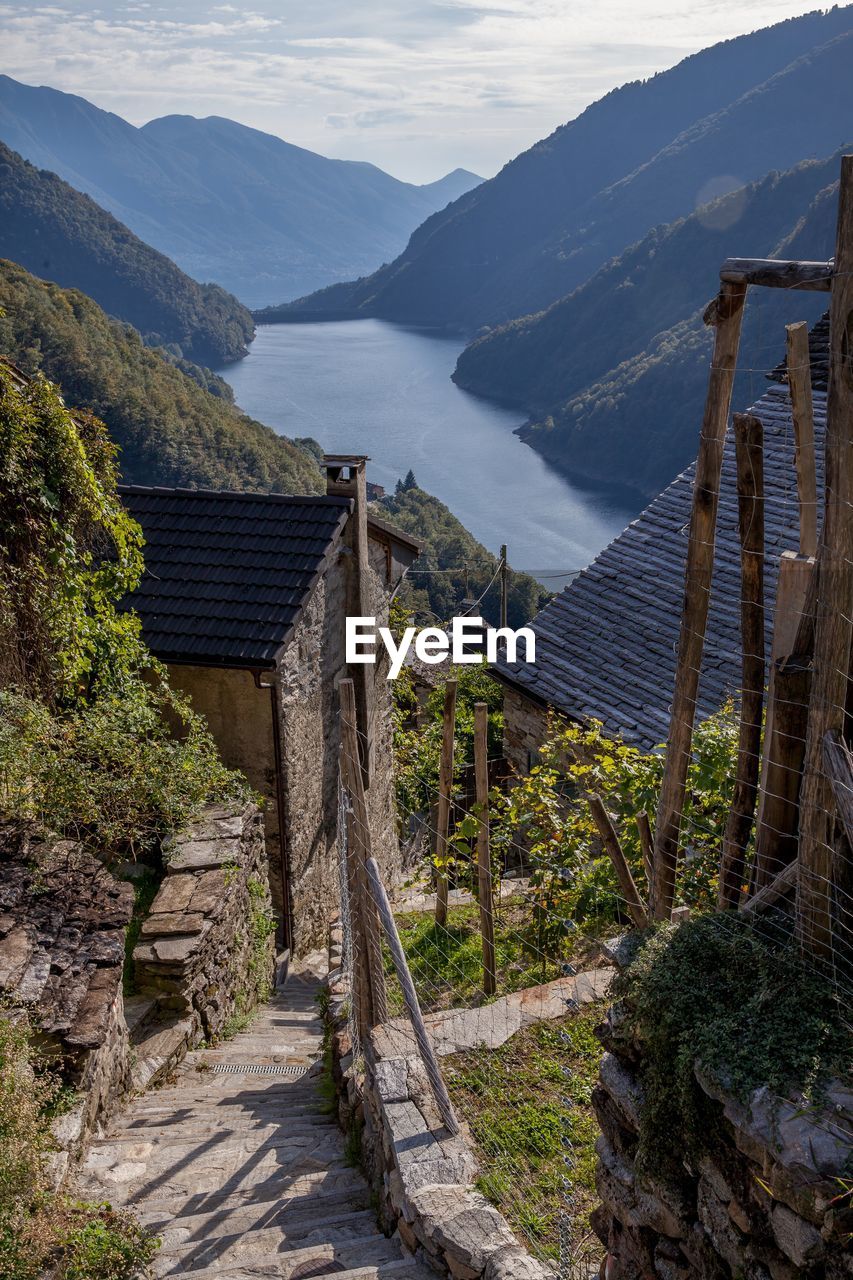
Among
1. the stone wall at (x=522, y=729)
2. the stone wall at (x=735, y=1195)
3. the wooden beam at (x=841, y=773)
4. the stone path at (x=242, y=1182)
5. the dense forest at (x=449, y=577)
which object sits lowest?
the dense forest at (x=449, y=577)

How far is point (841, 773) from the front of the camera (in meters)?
2.55

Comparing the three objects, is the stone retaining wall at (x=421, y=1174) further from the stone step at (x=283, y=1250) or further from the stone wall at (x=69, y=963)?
the stone wall at (x=69, y=963)

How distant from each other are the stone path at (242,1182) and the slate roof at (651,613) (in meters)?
5.14

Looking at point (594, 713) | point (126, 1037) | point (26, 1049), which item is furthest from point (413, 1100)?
point (594, 713)

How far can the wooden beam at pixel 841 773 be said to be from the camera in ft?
8.22

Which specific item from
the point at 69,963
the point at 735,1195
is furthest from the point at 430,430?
the point at 735,1195

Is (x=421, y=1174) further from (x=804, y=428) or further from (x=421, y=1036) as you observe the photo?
(x=804, y=428)

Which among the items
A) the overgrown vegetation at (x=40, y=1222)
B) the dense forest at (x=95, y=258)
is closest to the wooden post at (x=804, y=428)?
the overgrown vegetation at (x=40, y=1222)

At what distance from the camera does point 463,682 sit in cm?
1814

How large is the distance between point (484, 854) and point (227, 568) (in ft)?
16.1

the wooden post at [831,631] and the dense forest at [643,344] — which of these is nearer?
the wooden post at [831,631]

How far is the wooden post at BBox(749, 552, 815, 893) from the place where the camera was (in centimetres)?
275

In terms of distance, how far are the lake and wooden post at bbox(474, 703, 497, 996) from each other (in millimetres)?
35198

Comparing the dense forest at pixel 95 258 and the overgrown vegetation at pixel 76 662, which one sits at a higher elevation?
the dense forest at pixel 95 258
